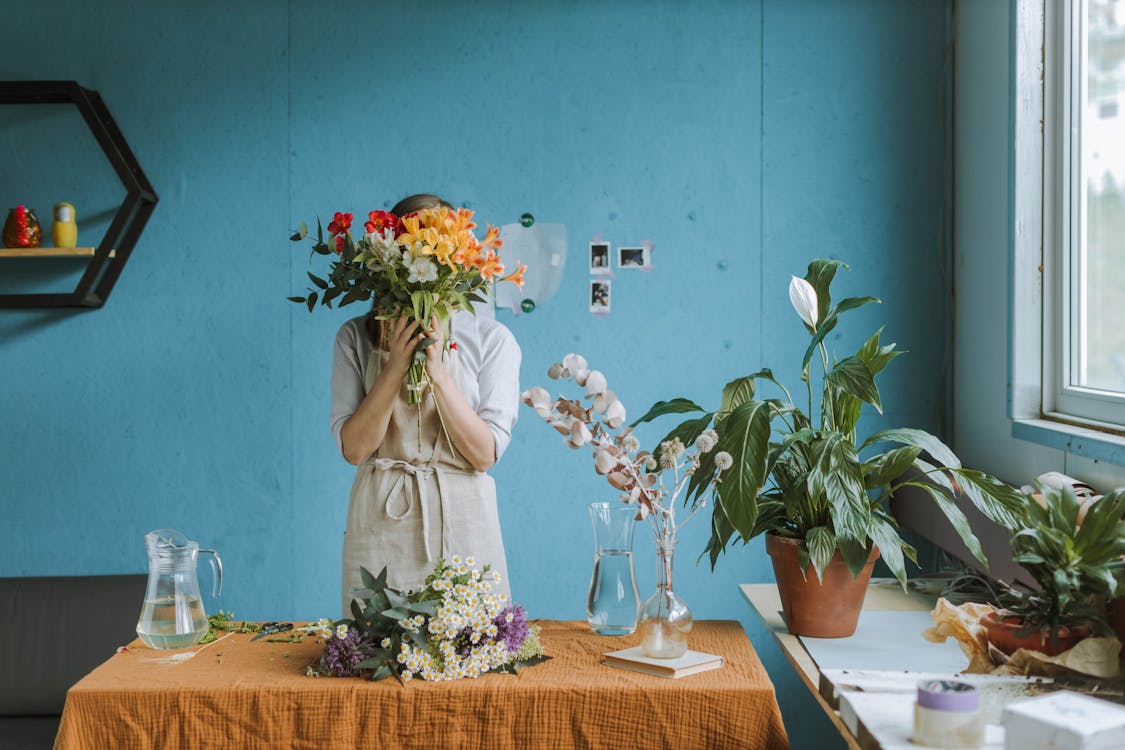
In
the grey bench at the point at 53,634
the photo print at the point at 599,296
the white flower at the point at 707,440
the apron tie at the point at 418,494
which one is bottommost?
the grey bench at the point at 53,634

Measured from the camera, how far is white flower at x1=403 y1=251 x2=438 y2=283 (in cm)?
184

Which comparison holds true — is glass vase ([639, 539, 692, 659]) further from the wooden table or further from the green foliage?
the green foliage

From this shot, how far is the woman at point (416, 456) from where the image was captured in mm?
2213

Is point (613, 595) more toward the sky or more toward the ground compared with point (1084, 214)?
more toward the ground

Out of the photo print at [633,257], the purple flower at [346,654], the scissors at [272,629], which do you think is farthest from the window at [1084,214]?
the scissors at [272,629]

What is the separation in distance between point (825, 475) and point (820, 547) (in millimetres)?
141

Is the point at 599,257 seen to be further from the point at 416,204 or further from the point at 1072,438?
the point at 1072,438

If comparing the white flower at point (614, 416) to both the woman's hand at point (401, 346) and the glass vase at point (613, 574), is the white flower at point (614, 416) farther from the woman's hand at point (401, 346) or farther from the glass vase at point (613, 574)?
the woman's hand at point (401, 346)

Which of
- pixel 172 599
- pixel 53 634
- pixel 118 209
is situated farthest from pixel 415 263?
pixel 118 209

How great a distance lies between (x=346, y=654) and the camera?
1.67 meters

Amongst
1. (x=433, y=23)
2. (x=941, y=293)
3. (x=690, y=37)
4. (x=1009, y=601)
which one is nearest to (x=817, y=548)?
(x=1009, y=601)

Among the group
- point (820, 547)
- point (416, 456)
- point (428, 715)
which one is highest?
point (416, 456)

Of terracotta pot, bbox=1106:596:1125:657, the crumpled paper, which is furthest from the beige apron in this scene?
terracotta pot, bbox=1106:596:1125:657

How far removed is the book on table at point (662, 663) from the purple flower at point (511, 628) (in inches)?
6.0
